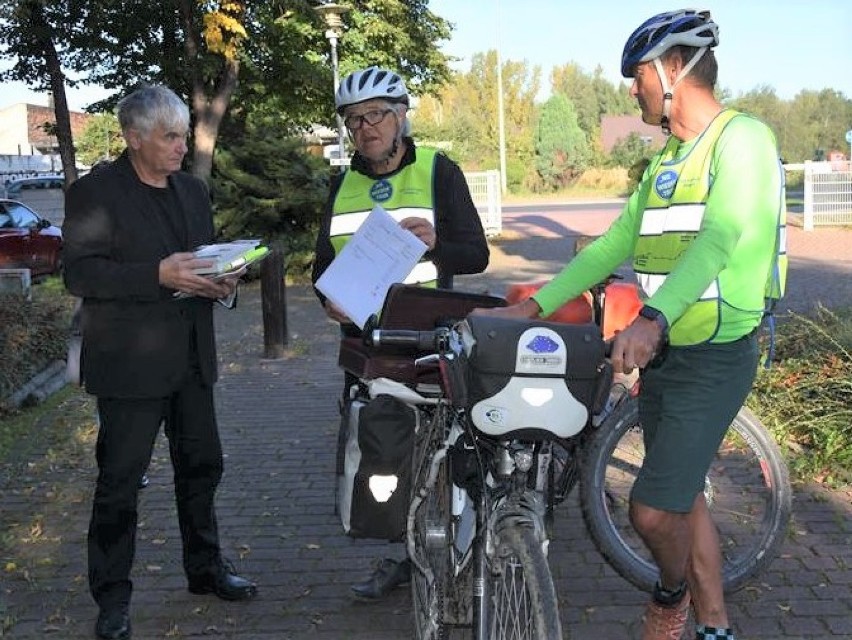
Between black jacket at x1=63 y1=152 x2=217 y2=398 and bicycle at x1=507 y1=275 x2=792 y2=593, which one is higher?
black jacket at x1=63 y1=152 x2=217 y2=398

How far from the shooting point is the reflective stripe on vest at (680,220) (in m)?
2.57

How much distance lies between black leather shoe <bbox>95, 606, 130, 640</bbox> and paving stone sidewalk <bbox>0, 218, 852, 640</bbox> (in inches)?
3.9

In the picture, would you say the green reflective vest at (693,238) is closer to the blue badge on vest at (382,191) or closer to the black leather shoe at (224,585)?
the blue badge on vest at (382,191)

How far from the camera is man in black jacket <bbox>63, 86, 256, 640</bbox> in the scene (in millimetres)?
3492

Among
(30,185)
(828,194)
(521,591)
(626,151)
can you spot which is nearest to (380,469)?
(521,591)

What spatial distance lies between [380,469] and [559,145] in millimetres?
52825

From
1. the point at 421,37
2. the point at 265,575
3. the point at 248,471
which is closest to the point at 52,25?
the point at 421,37

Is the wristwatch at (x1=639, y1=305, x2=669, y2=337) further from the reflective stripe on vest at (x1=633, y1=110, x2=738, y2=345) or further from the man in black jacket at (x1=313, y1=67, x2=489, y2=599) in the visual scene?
the man in black jacket at (x1=313, y1=67, x2=489, y2=599)

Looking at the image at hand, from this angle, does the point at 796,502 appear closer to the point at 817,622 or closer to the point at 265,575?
the point at 817,622

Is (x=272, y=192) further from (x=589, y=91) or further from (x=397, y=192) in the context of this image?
(x=589, y=91)

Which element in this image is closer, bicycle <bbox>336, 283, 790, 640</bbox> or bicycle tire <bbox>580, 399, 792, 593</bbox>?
bicycle <bbox>336, 283, 790, 640</bbox>

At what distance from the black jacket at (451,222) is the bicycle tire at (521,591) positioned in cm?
145

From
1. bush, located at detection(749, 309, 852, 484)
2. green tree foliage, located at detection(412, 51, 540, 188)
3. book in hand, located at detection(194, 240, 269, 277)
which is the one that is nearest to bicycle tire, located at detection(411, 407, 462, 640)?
book in hand, located at detection(194, 240, 269, 277)

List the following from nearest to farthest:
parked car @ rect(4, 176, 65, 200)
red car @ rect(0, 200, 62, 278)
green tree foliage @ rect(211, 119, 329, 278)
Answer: green tree foliage @ rect(211, 119, 329, 278), red car @ rect(0, 200, 62, 278), parked car @ rect(4, 176, 65, 200)
